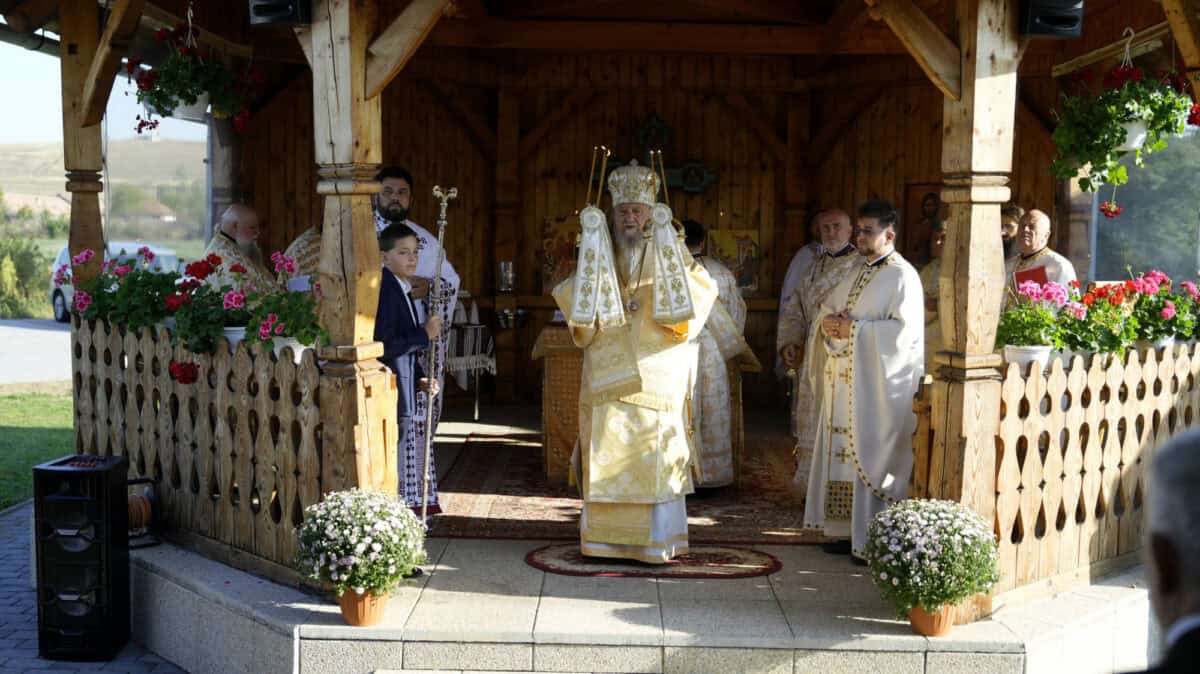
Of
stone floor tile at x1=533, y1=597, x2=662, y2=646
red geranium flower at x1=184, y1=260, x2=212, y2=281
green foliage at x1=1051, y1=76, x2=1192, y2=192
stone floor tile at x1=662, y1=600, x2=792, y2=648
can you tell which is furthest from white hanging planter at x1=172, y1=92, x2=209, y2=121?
green foliage at x1=1051, y1=76, x2=1192, y2=192

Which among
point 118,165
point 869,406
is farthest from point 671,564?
point 118,165

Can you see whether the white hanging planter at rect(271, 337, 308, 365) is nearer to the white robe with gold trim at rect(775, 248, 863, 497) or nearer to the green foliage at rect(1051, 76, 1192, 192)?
the white robe with gold trim at rect(775, 248, 863, 497)

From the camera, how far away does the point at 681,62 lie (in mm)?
12492

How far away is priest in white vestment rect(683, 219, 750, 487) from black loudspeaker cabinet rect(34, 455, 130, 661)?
149 inches

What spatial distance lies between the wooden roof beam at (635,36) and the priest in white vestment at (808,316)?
2.40m

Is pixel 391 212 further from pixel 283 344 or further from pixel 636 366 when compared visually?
pixel 636 366

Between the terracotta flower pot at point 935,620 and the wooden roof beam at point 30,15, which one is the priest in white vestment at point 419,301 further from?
the terracotta flower pot at point 935,620

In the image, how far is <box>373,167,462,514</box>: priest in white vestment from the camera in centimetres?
745

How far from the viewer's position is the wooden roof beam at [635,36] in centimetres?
1112

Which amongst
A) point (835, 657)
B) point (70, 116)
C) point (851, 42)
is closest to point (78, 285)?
point (70, 116)

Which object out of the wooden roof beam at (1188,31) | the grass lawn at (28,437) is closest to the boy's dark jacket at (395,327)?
the grass lawn at (28,437)

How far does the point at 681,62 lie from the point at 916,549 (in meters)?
7.67

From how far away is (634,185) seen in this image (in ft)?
22.5

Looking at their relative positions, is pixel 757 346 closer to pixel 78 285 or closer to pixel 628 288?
pixel 628 288
